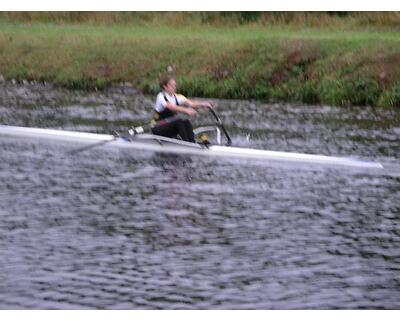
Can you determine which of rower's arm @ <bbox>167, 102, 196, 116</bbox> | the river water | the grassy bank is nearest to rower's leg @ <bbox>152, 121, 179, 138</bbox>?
rower's arm @ <bbox>167, 102, 196, 116</bbox>

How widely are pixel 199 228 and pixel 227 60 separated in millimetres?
23040

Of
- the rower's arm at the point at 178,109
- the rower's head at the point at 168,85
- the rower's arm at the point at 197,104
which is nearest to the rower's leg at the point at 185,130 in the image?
the rower's arm at the point at 178,109

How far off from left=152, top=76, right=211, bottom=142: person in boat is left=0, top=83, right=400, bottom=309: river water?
24.3 inches

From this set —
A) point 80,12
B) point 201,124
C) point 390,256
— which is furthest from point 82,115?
point 80,12

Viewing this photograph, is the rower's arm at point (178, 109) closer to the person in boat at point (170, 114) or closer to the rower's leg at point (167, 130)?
the person in boat at point (170, 114)

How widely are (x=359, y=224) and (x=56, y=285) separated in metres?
5.84

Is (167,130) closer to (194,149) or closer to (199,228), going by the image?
(194,149)

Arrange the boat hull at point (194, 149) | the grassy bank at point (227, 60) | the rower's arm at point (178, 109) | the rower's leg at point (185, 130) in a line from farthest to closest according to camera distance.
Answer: the grassy bank at point (227, 60) → the rower's leg at point (185, 130) → the rower's arm at point (178, 109) → the boat hull at point (194, 149)

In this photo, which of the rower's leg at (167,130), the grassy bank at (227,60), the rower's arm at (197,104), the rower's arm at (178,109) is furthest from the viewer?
the grassy bank at (227,60)

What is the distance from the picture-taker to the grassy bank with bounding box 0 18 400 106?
33.2 metres

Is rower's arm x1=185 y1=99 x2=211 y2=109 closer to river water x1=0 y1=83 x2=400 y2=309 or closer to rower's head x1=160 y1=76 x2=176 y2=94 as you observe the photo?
rower's head x1=160 y1=76 x2=176 y2=94

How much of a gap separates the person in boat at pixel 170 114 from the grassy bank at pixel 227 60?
39.6 ft

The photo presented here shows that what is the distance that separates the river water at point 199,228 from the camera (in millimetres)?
11820

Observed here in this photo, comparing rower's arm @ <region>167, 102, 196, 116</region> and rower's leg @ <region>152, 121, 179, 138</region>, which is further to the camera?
rower's leg @ <region>152, 121, 179, 138</region>
